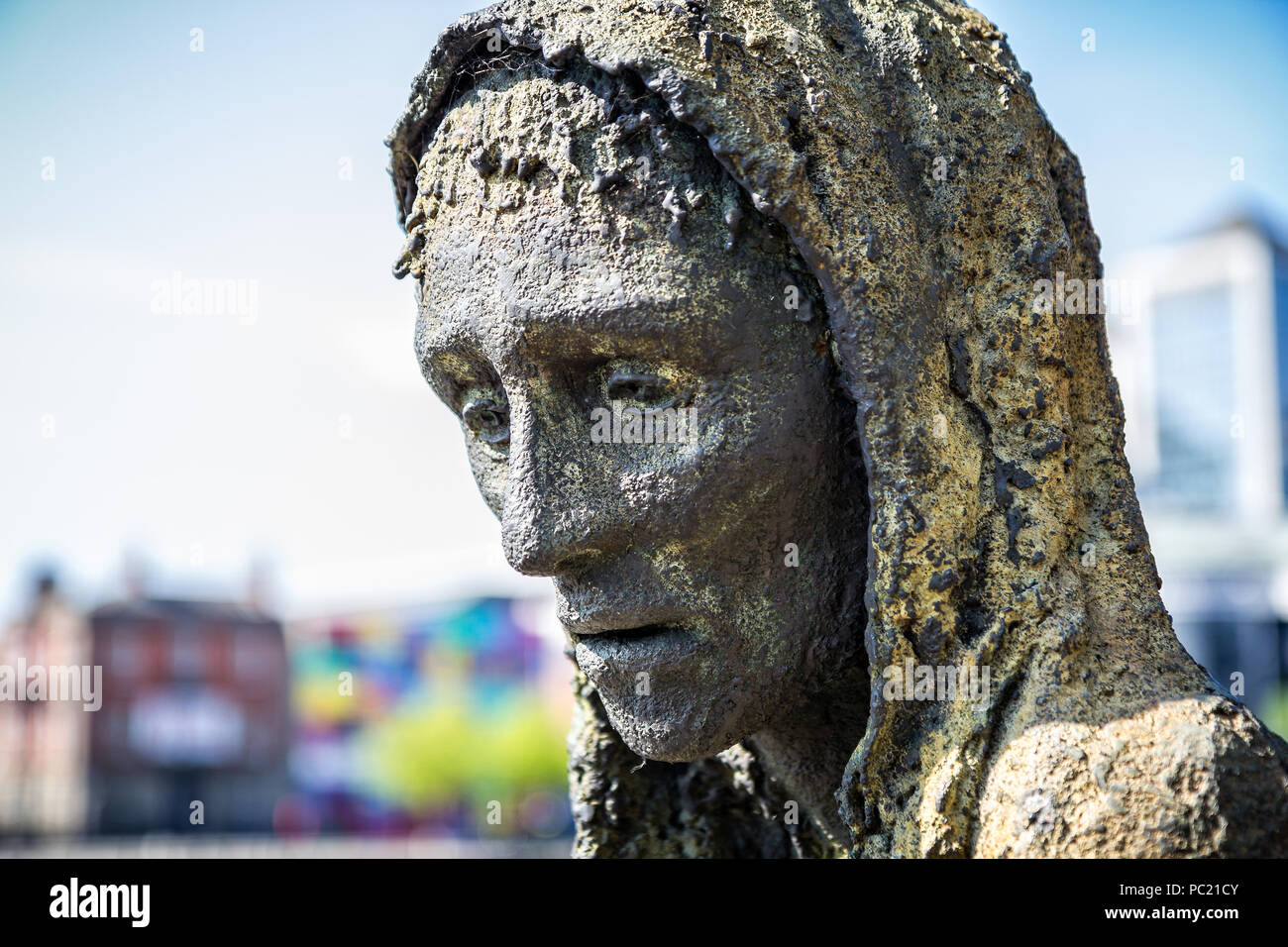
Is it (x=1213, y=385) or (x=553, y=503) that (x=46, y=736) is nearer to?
(x=1213, y=385)

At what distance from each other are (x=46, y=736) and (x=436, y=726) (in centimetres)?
1439

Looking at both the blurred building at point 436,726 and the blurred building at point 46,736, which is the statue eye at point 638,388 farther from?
the blurred building at point 46,736

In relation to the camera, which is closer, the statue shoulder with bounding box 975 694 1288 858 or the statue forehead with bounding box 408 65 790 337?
the statue shoulder with bounding box 975 694 1288 858

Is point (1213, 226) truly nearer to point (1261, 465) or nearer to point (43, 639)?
point (1261, 465)

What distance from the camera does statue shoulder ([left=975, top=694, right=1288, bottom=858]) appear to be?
2.05 meters

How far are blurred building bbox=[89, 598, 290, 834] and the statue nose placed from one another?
4219cm

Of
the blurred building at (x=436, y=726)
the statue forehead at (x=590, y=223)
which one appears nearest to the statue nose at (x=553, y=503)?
Answer: the statue forehead at (x=590, y=223)

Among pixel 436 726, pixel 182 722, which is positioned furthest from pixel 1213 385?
pixel 182 722

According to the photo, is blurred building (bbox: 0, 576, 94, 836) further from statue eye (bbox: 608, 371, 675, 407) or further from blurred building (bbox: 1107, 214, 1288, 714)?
statue eye (bbox: 608, 371, 675, 407)

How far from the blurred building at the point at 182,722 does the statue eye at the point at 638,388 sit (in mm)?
42327

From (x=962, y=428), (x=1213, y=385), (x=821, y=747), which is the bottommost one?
(x=821, y=747)

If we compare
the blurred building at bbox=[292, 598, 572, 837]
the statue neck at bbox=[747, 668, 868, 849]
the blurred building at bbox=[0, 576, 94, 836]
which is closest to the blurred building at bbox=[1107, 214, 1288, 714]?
the blurred building at bbox=[292, 598, 572, 837]

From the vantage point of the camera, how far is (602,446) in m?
2.44

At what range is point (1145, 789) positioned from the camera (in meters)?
2.07
